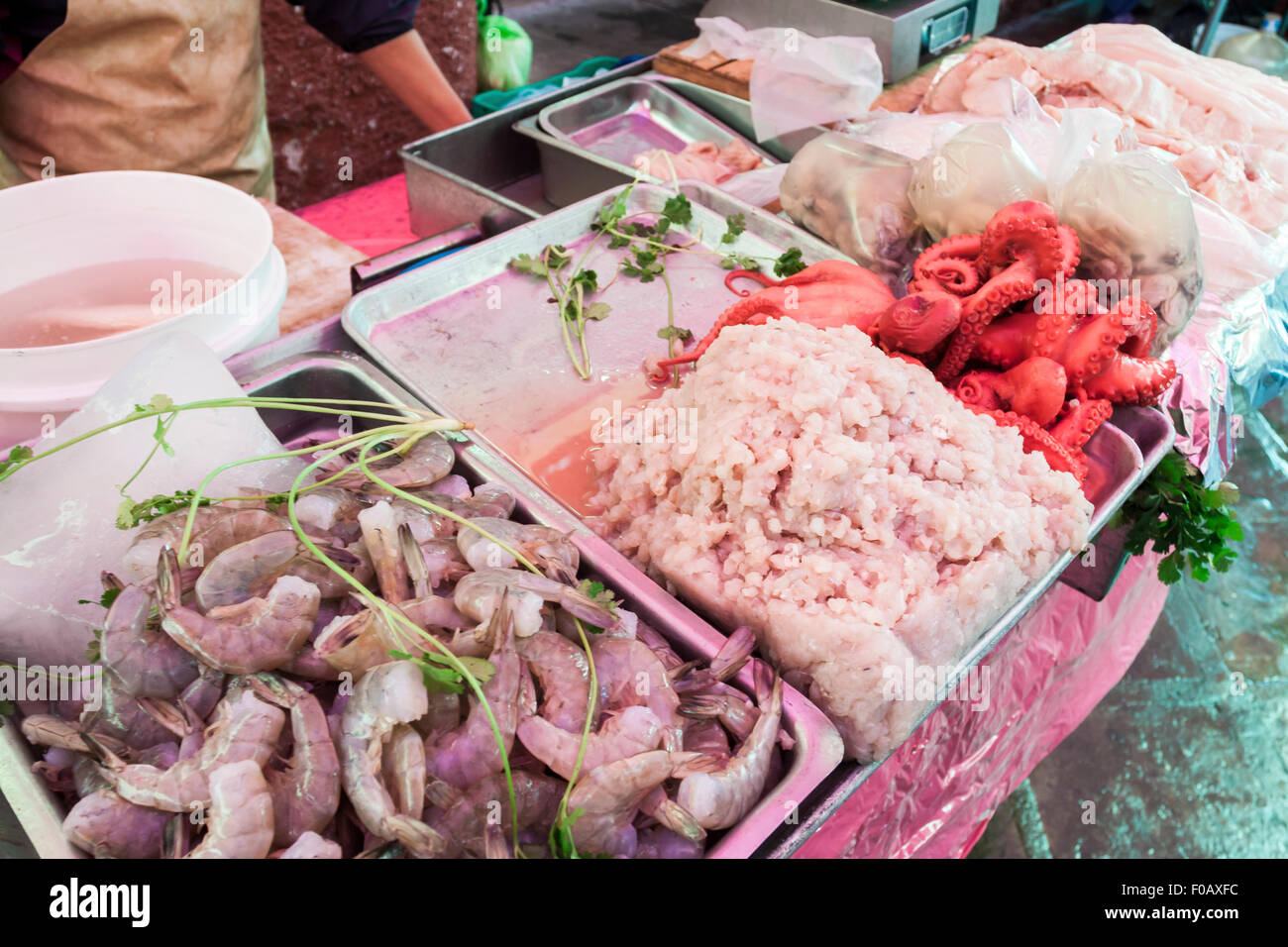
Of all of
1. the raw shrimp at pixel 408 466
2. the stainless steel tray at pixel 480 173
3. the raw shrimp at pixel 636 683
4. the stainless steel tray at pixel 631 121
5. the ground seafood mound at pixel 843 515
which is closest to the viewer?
the raw shrimp at pixel 636 683

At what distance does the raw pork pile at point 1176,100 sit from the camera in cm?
258

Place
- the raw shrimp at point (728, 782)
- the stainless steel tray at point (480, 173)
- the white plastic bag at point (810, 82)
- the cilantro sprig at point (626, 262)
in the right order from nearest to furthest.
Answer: the raw shrimp at point (728, 782) < the cilantro sprig at point (626, 262) < the stainless steel tray at point (480, 173) < the white plastic bag at point (810, 82)

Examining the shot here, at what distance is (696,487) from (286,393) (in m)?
0.86

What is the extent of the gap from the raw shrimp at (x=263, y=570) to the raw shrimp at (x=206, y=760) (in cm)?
14

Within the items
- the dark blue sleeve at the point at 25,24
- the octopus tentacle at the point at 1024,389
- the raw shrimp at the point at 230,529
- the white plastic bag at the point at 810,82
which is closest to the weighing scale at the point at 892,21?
the white plastic bag at the point at 810,82

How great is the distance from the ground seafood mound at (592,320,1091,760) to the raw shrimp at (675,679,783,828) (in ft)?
0.57

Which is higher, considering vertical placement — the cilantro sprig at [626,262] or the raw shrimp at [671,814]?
the cilantro sprig at [626,262]

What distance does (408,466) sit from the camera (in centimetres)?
138

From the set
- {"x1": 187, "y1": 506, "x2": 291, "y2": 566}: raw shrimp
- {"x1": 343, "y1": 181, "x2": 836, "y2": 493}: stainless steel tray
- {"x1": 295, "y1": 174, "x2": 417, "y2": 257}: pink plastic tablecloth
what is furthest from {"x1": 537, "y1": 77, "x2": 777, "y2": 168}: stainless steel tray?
{"x1": 187, "y1": 506, "x2": 291, "y2": 566}: raw shrimp

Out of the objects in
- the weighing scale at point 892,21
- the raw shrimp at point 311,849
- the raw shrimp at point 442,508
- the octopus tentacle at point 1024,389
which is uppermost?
the weighing scale at point 892,21

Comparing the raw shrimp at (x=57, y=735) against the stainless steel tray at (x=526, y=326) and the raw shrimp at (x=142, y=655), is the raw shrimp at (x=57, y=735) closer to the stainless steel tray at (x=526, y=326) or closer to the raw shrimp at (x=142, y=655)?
the raw shrimp at (x=142, y=655)
